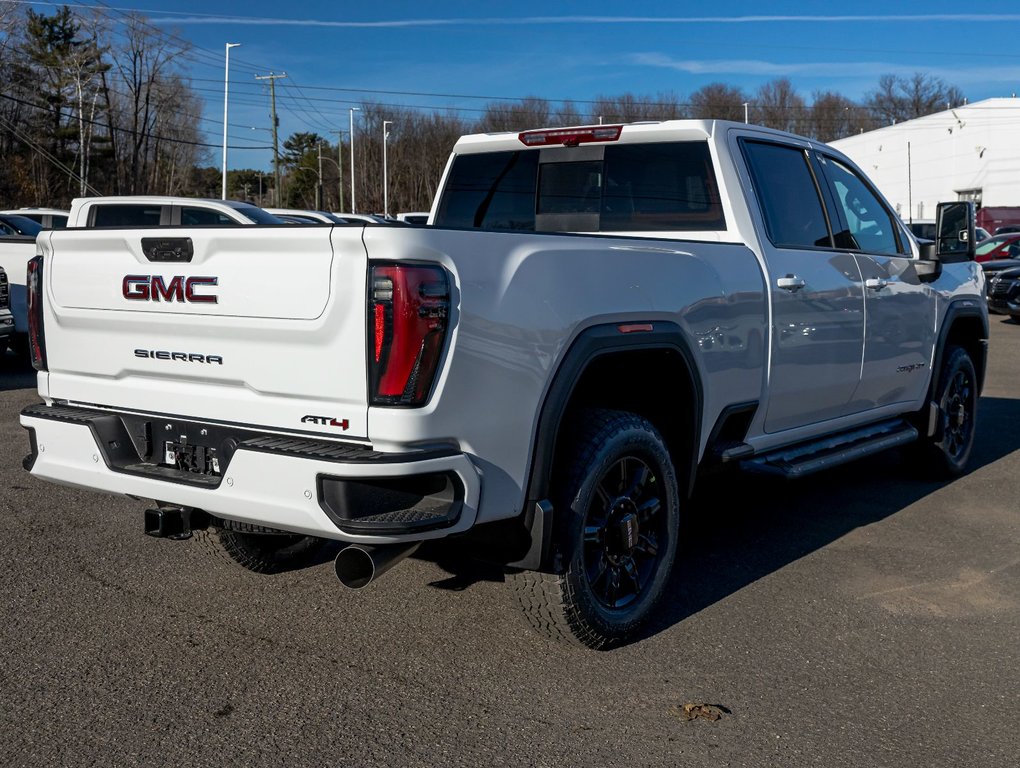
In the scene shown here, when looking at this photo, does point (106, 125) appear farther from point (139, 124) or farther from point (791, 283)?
point (791, 283)

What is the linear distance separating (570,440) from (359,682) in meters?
1.16

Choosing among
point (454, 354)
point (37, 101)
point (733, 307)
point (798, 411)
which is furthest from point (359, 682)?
point (37, 101)

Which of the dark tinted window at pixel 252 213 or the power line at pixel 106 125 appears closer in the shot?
the dark tinted window at pixel 252 213

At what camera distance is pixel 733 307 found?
4637mm

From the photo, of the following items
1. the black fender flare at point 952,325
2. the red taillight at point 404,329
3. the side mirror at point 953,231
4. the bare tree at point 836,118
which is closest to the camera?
the red taillight at point 404,329

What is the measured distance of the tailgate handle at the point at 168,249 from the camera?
12.0ft

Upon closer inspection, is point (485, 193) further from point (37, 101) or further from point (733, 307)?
point (37, 101)

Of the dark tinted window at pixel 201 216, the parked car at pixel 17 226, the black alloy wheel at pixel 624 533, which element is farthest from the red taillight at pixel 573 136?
the parked car at pixel 17 226

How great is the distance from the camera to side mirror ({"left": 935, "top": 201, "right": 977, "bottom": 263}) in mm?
6422

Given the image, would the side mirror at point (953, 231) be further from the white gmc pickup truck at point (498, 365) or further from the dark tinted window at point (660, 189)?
the dark tinted window at point (660, 189)

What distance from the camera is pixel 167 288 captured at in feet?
12.2

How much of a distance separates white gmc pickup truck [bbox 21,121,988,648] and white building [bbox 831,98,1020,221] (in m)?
56.8

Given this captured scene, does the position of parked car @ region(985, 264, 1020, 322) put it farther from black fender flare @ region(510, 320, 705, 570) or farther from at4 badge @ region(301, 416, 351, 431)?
at4 badge @ region(301, 416, 351, 431)

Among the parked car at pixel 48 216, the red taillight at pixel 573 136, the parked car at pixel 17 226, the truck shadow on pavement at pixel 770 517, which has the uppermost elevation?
the parked car at pixel 48 216
